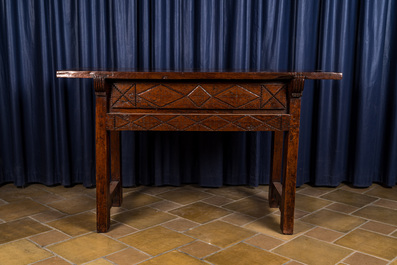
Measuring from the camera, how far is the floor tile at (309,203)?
278 centimetres

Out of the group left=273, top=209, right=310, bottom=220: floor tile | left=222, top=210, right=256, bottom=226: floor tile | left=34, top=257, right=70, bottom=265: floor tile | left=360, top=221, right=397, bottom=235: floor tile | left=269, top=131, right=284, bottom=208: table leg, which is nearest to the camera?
left=34, top=257, right=70, bottom=265: floor tile

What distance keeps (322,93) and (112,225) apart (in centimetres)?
173

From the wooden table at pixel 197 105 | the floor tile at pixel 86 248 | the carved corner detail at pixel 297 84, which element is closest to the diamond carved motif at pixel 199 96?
the wooden table at pixel 197 105

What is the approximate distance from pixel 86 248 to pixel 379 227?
1.61 metres

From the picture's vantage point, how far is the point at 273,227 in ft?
8.05

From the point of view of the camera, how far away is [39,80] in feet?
10.2

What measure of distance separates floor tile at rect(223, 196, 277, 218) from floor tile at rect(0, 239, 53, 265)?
117 cm

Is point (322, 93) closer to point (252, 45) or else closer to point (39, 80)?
point (252, 45)

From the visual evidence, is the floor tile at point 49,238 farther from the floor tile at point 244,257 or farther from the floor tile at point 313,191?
the floor tile at point 313,191

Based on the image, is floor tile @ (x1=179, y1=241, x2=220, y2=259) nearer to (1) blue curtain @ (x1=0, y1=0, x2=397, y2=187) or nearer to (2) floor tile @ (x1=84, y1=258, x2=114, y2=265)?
(2) floor tile @ (x1=84, y1=258, x2=114, y2=265)

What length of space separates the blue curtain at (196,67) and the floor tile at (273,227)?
2.10 ft

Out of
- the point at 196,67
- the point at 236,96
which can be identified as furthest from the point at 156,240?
the point at 196,67

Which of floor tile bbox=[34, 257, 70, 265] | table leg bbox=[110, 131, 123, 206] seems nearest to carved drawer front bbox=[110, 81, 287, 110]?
table leg bbox=[110, 131, 123, 206]

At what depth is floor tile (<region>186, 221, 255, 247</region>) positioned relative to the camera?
2256 mm
